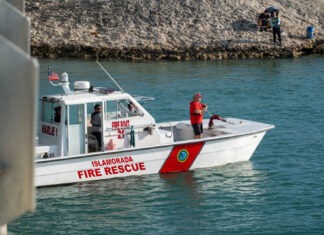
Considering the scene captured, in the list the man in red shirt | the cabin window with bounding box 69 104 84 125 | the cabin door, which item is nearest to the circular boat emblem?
the man in red shirt

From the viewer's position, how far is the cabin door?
16500 millimetres

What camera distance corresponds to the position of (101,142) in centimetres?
1698

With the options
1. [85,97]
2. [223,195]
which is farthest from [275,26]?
[223,195]

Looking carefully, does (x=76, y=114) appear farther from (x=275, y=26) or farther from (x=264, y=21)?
(x=264, y=21)

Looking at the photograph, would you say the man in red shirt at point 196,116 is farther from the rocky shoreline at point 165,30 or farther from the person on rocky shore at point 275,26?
the person on rocky shore at point 275,26

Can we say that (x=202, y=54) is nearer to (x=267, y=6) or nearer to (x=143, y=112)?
(x=267, y=6)

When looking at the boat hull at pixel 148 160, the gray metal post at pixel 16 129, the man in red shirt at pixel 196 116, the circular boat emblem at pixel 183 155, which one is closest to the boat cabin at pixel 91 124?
the boat hull at pixel 148 160

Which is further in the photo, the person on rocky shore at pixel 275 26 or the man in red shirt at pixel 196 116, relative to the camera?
the person on rocky shore at pixel 275 26

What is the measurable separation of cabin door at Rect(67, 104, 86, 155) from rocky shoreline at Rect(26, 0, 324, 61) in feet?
79.3

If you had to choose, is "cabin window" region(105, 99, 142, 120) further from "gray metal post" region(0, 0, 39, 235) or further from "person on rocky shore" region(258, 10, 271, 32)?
"person on rocky shore" region(258, 10, 271, 32)

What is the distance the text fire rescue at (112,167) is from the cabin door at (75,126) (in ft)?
1.61

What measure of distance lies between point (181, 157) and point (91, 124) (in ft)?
7.22

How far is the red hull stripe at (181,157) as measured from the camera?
17641 millimetres

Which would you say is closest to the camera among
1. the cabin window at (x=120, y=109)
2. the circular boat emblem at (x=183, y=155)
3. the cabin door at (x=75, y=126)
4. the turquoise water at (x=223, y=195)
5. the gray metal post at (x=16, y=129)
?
the gray metal post at (x=16, y=129)
